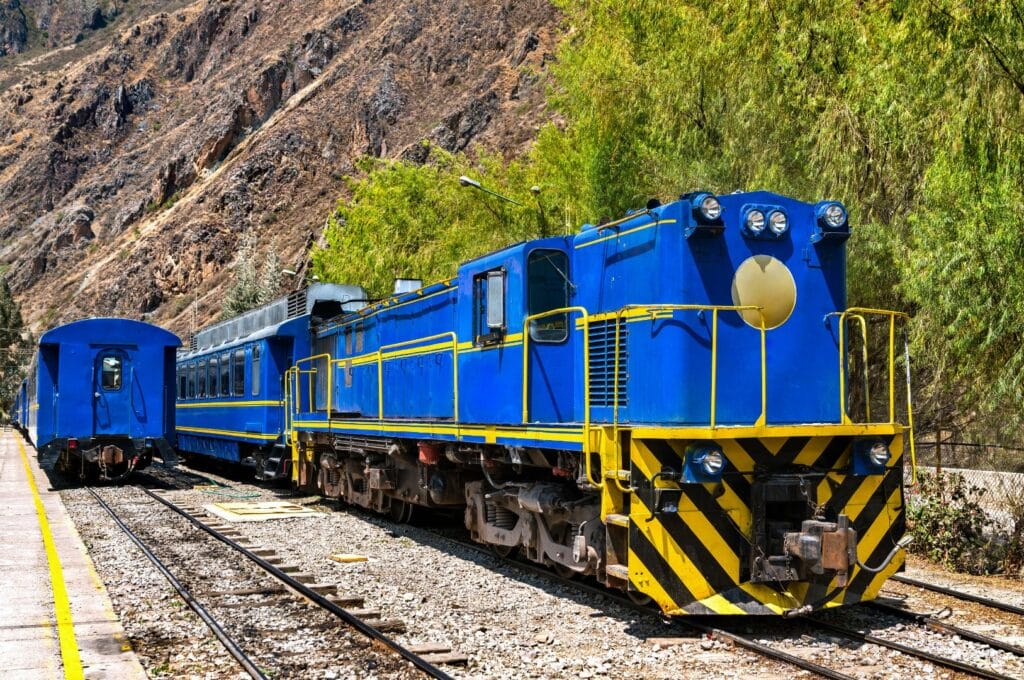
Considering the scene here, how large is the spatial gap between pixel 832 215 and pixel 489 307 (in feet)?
11.0

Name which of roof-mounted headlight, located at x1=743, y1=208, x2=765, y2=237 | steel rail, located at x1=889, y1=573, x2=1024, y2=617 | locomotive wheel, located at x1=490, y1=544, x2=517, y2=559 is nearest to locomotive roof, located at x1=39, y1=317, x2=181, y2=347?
locomotive wheel, located at x1=490, y1=544, x2=517, y2=559

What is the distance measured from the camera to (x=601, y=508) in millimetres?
7914

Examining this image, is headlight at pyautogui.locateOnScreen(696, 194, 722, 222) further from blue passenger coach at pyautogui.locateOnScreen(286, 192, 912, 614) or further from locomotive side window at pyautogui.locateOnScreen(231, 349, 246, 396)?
locomotive side window at pyautogui.locateOnScreen(231, 349, 246, 396)

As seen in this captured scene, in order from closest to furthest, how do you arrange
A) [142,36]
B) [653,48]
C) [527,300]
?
1. [527,300]
2. [653,48]
3. [142,36]

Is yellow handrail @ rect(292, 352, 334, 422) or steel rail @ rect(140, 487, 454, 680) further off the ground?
yellow handrail @ rect(292, 352, 334, 422)

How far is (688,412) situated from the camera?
794cm

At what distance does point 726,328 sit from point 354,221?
77.2 feet

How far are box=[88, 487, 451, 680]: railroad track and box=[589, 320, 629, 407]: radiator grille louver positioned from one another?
2703 mm

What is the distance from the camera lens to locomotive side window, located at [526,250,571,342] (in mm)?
9289

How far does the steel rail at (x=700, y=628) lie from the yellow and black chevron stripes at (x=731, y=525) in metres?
0.25

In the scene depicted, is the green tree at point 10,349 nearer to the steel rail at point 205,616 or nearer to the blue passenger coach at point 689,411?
the steel rail at point 205,616

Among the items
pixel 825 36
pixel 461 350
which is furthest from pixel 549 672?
pixel 825 36

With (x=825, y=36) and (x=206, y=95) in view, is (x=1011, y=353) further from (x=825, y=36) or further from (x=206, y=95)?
(x=206, y=95)

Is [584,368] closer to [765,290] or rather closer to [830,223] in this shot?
[765,290]
